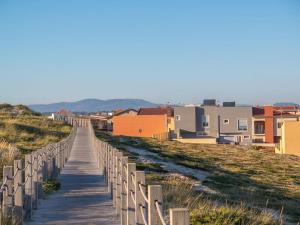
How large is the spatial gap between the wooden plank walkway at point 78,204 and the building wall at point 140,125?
227 feet

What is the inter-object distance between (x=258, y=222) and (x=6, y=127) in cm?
3359

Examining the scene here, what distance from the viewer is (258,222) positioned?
10734 millimetres

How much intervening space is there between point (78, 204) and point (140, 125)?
77.0 m

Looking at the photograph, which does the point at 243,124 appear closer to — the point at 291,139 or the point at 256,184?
the point at 291,139

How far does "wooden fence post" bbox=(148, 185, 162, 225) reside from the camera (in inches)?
247

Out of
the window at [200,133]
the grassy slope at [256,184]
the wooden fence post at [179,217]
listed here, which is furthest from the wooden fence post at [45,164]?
the window at [200,133]

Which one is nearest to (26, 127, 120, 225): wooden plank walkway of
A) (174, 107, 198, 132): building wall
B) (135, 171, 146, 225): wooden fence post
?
(135, 171, 146, 225): wooden fence post

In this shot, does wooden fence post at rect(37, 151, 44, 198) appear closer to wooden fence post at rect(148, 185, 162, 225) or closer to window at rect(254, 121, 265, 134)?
wooden fence post at rect(148, 185, 162, 225)

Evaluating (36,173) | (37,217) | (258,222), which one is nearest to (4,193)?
(37,217)

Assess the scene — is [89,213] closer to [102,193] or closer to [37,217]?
[37,217]

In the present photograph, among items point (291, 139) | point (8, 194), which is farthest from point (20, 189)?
point (291, 139)

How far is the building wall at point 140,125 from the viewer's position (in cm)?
8919

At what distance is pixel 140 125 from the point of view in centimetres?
8975

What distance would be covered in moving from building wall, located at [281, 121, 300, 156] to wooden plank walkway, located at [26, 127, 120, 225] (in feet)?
163
